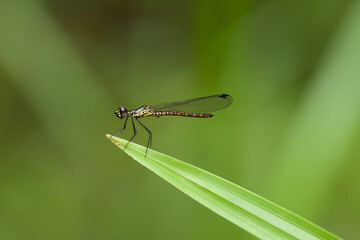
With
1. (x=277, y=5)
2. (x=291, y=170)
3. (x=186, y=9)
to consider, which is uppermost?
(x=186, y=9)

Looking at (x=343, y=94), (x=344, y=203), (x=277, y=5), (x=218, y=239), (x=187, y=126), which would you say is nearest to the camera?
(x=343, y=94)

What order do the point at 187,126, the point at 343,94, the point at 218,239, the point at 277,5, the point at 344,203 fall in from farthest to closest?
the point at 187,126 < the point at 277,5 < the point at 344,203 < the point at 218,239 < the point at 343,94

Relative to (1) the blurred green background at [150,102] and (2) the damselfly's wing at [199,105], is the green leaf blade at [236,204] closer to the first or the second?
(1) the blurred green background at [150,102]

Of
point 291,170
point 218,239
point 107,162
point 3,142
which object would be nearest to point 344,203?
point 291,170

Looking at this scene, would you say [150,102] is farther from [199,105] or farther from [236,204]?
[236,204]

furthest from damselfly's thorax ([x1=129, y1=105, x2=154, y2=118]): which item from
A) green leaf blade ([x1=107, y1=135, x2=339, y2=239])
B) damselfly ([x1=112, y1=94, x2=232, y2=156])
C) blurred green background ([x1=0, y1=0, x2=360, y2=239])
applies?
green leaf blade ([x1=107, y1=135, x2=339, y2=239])

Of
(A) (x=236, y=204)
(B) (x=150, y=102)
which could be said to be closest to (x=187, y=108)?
(B) (x=150, y=102)

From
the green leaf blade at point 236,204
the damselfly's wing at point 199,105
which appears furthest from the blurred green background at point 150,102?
the green leaf blade at point 236,204

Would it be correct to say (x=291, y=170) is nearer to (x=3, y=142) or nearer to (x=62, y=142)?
(x=62, y=142)
